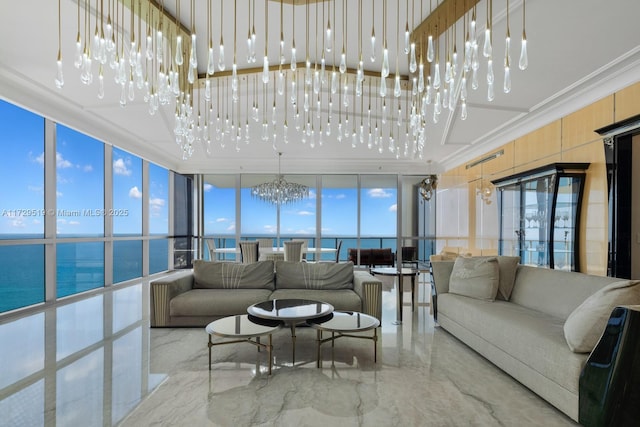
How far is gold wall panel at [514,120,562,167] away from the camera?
482cm

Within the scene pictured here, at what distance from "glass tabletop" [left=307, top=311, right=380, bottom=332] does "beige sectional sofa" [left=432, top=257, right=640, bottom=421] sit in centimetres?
93

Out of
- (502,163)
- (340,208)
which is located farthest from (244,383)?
(340,208)

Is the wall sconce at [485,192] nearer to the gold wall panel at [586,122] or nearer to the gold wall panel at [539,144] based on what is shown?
the gold wall panel at [539,144]

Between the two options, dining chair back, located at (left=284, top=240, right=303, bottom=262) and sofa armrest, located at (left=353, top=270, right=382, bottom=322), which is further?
dining chair back, located at (left=284, top=240, right=303, bottom=262)

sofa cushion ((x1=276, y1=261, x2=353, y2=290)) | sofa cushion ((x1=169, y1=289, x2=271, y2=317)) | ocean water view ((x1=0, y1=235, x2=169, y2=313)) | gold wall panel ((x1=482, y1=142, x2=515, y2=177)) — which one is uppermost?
gold wall panel ((x1=482, y1=142, x2=515, y2=177))

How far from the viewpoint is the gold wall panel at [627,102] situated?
141 inches

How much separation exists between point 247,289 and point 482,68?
155 inches

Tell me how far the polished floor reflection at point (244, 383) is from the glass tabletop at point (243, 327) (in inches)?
11.6

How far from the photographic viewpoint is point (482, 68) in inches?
174

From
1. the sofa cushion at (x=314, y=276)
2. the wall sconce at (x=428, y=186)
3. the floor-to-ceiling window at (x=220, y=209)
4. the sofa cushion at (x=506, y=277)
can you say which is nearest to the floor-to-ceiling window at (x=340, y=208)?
the wall sconce at (x=428, y=186)

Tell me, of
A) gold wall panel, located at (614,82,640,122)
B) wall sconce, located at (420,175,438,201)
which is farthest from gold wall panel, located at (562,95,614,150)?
wall sconce, located at (420,175,438,201)

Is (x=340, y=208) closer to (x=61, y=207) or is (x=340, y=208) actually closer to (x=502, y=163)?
(x=502, y=163)

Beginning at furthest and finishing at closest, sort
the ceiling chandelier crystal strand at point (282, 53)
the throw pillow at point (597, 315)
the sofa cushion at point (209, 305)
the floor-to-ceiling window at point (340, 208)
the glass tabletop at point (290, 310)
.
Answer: the floor-to-ceiling window at point (340, 208), the sofa cushion at point (209, 305), the glass tabletop at point (290, 310), the ceiling chandelier crystal strand at point (282, 53), the throw pillow at point (597, 315)

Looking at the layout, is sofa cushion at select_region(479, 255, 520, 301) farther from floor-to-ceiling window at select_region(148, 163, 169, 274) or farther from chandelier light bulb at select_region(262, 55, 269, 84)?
floor-to-ceiling window at select_region(148, 163, 169, 274)
